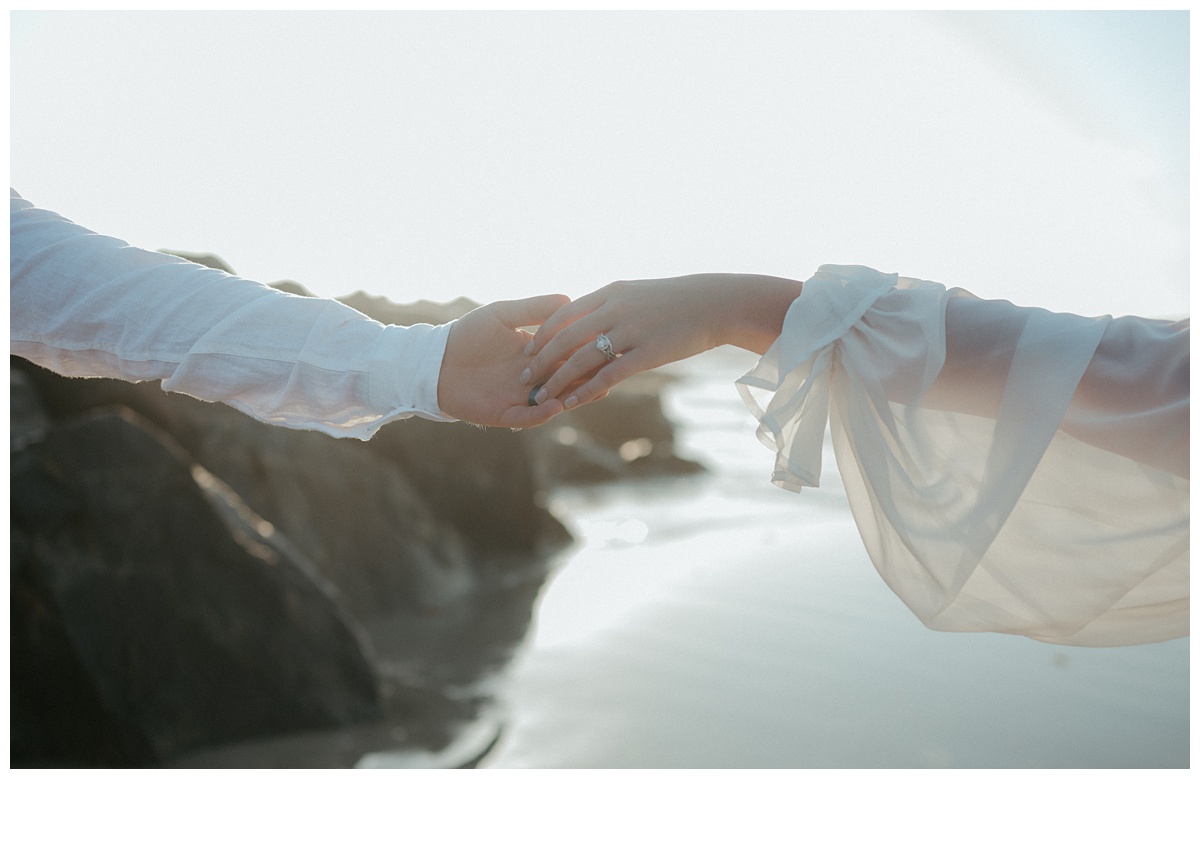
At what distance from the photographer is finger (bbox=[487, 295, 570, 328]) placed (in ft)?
6.89

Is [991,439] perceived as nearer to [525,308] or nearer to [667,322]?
[667,322]

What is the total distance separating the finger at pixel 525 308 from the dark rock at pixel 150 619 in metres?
2.87

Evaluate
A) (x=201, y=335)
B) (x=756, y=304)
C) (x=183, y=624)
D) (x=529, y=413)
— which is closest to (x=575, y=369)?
(x=529, y=413)

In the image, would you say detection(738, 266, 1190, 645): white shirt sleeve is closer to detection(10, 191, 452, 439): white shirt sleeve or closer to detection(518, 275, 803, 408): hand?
detection(518, 275, 803, 408): hand

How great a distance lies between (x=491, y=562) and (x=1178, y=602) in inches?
237

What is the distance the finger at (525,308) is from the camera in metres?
2.10

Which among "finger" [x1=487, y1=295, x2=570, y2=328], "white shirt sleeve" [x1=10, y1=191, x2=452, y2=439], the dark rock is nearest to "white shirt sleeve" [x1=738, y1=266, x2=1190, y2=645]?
"finger" [x1=487, y1=295, x2=570, y2=328]

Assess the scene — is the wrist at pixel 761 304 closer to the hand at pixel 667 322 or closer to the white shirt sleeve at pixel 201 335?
the hand at pixel 667 322

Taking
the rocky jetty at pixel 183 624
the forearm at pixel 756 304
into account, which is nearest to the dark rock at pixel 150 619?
the rocky jetty at pixel 183 624

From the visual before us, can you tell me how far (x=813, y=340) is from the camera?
178cm

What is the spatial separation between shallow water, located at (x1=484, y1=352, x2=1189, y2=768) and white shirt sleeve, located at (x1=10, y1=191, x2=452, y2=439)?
8.94 ft

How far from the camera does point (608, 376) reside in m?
1.93

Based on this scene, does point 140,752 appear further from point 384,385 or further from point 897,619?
point 897,619

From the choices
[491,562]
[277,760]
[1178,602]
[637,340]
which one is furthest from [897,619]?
[637,340]
